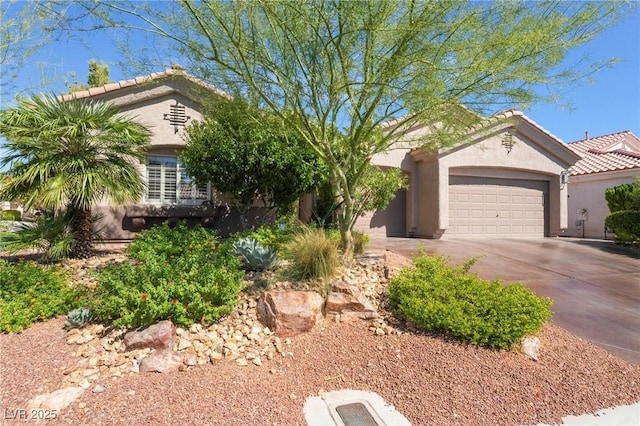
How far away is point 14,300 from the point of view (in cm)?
484

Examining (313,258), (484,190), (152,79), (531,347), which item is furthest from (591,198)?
(152,79)

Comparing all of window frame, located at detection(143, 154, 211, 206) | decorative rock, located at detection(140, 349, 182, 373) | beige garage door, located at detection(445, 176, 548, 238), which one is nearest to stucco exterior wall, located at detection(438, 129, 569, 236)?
beige garage door, located at detection(445, 176, 548, 238)

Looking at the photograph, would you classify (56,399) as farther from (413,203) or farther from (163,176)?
(413,203)

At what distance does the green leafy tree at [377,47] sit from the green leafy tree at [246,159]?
2.52 meters

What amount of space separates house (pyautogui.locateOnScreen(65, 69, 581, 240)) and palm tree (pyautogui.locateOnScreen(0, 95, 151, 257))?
2.95 metres

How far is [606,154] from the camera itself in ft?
60.4

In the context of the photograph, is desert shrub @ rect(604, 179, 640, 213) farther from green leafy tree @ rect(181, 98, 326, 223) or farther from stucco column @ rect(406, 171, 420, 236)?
green leafy tree @ rect(181, 98, 326, 223)

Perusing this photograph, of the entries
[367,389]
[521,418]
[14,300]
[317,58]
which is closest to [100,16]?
[317,58]

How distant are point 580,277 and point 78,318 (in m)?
9.31

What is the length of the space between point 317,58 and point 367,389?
4.59 meters

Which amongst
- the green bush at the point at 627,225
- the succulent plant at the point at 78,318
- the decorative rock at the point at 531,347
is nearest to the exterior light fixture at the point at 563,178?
the green bush at the point at 627,225

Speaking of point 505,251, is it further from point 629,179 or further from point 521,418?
point 629,179

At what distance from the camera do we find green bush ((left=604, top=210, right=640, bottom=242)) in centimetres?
1129

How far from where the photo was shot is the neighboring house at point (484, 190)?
1320 centimetres
